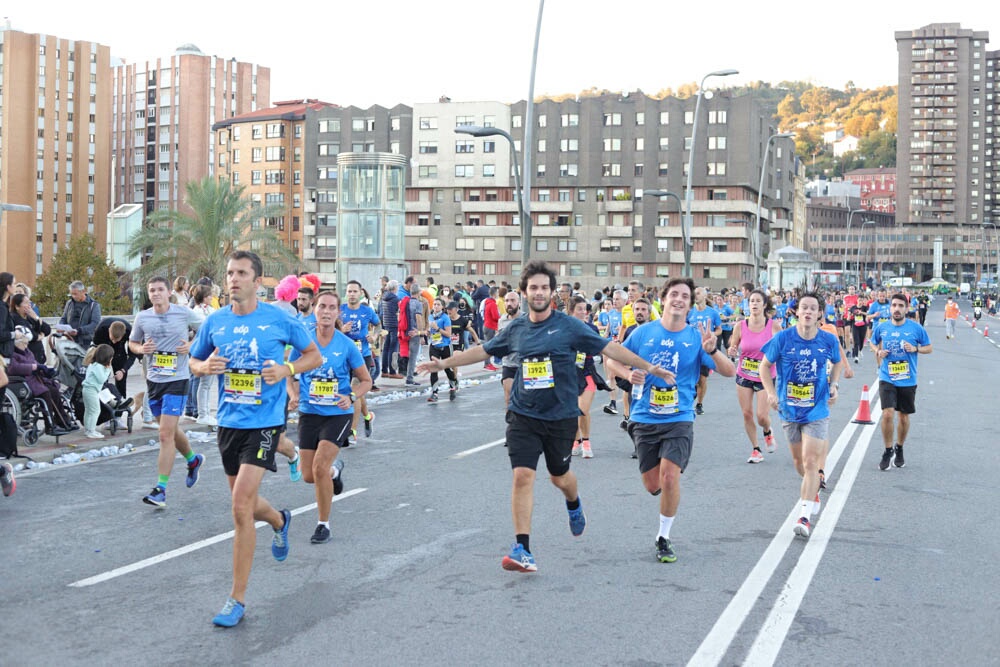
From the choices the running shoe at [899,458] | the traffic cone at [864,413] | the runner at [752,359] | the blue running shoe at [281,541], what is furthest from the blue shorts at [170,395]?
the traffic cone at [864,413]

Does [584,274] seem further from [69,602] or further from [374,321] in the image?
[69,602]

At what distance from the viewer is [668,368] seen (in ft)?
25.6

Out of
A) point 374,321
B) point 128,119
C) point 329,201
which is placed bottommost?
point 374,321

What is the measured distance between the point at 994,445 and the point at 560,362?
8.87 m

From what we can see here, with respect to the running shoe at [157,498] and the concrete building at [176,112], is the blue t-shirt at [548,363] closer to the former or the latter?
the running shoe at [157,498]

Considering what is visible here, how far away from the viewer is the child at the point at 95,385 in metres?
12.9

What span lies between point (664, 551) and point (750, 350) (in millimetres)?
5814

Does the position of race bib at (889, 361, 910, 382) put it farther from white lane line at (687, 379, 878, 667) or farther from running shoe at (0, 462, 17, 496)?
running shoe at (0, 462, 17, 496)

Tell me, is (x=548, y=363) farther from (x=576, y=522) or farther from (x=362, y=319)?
(x=362, y=319)

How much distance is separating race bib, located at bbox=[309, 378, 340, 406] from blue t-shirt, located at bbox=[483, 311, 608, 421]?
4.99 ft

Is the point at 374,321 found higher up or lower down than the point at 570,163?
lower down

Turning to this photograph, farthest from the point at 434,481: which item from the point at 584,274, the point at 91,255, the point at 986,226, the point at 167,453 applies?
the point at 986,226

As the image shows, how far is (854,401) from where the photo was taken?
19.4 metres

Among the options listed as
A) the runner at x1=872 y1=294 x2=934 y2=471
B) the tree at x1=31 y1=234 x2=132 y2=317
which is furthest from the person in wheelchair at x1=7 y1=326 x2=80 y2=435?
the tree at x1=31 y1=234 x2=132 y2=317
